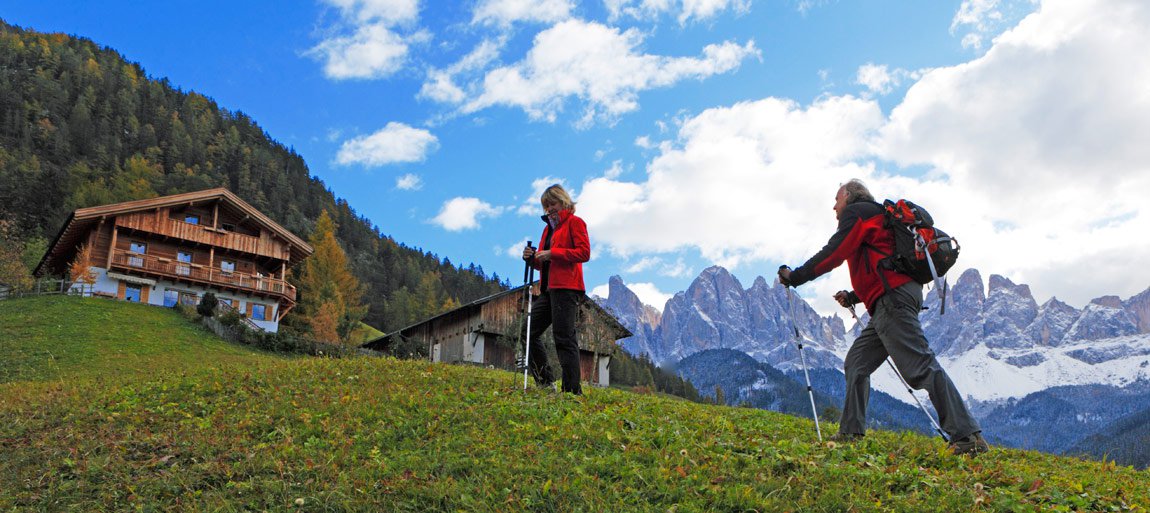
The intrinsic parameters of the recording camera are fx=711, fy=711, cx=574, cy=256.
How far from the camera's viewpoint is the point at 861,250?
24.7ft

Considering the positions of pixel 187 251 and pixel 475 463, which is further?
pixel 187 251

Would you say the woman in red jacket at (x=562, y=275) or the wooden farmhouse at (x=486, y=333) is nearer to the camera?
the woman in red jacket at (x=562, y=275)

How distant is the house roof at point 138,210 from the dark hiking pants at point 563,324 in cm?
4079

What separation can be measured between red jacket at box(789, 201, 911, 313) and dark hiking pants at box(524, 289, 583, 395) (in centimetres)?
313

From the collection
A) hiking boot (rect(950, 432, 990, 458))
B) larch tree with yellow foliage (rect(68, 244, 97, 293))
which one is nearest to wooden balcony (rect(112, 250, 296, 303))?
larch tree with yellow foliage (rect(68, 244, 97, 293))

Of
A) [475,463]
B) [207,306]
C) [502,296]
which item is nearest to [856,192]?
[475,463]

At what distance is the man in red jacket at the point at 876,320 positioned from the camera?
6.75 meters

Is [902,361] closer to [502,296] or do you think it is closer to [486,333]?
[502,296]

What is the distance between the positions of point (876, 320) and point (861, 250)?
0.77m

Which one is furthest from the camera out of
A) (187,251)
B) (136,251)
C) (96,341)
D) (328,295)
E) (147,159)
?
(147,159)

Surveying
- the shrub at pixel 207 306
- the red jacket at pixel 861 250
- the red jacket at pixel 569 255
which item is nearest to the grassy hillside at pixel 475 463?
the red jacket at pixel 569 255

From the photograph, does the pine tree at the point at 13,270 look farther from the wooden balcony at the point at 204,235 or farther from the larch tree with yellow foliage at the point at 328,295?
the larch tree with yellow foliage at the point at 328,295

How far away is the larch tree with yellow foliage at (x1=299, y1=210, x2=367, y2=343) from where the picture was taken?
57.1m

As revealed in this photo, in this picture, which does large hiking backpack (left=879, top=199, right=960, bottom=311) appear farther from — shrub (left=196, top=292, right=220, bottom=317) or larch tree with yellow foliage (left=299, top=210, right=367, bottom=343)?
larch tree with yellow foliage (left=299, top=210, right=367, bottom=343)
